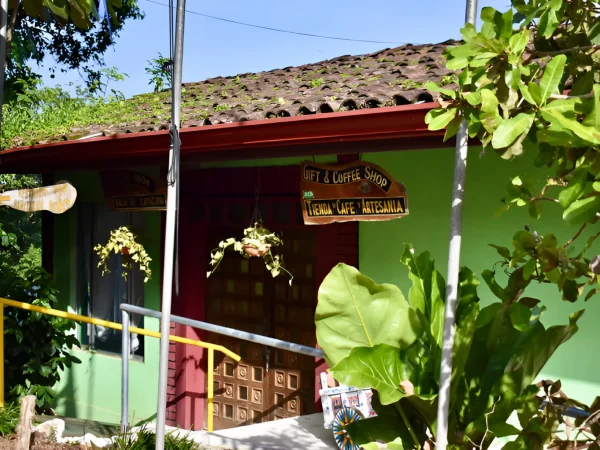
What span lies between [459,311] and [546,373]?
2.69 metres

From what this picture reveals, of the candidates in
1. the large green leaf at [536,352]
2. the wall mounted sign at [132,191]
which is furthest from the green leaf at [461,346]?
the wall mounted sign at [132,191]

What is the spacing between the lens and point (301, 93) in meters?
5.95

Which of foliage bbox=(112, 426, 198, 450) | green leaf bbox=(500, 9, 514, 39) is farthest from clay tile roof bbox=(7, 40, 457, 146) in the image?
green leaf bbox=(500, 9, 514, 39)

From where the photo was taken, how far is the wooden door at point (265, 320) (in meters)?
6.32

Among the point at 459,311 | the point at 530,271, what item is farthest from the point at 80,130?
the point at 530,271

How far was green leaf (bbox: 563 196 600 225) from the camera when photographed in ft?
5.06

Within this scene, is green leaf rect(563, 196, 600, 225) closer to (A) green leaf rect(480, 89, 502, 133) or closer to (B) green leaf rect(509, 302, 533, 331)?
(A) green leaf rect(480, 89, 502, 133)

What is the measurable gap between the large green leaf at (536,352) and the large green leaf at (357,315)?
0.37m

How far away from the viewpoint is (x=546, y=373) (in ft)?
15.7

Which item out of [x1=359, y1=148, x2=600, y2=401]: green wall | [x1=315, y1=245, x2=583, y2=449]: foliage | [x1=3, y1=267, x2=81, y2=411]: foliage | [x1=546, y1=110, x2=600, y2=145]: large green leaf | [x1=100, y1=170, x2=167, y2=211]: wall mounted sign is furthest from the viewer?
[x1=100, y1=170, x2=167, y2=211]: wall mounted sign

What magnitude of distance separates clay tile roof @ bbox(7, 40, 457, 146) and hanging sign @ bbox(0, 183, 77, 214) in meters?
1.61

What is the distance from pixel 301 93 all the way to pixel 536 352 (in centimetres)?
408

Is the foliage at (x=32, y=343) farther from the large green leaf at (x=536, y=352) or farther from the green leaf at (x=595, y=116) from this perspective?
the green leaf at (x=595, y=116)

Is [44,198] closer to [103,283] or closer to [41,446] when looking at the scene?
[41,446]
